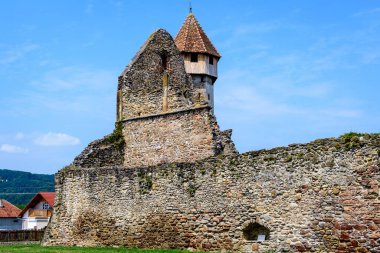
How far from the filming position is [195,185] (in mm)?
19375

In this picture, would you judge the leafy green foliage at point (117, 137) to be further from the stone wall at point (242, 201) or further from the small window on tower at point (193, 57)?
the small window on tower at point (193, 57)

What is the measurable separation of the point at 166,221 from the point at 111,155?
342 inches

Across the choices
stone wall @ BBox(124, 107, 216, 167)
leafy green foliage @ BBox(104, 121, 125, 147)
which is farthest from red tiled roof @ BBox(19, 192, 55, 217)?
stone wall @ BBox(124, 107, 216, 167)

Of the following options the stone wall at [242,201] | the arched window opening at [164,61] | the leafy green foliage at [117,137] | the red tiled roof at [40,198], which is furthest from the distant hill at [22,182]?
the stone wall at [242,201]

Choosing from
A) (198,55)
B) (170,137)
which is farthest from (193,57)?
(170,137)

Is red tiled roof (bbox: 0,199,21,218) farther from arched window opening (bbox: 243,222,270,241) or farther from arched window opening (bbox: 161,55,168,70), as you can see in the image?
arched window opening (bbox: 243,222,270,241)

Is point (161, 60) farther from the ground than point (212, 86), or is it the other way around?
point (212, 86)

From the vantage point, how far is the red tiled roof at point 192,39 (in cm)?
5038

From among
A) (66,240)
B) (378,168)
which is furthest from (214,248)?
(66,240)

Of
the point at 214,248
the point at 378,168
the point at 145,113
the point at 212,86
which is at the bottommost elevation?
the point at 214,248

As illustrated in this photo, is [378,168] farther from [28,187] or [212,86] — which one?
[28,187]

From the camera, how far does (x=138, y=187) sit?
21312 millimetres

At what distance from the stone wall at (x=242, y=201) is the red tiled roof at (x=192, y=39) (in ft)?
92.6

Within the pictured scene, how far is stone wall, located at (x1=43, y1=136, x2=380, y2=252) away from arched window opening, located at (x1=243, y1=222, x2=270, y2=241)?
0.14 meters
